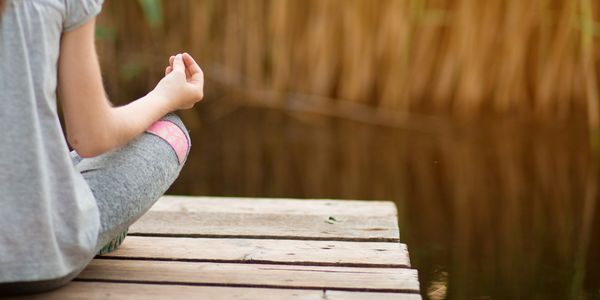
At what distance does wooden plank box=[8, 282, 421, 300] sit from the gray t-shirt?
6 centimetres

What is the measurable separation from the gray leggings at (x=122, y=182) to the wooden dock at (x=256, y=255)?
5 centimetres

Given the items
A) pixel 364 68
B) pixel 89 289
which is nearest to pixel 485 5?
pixel 364 68

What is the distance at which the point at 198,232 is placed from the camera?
5.16ft

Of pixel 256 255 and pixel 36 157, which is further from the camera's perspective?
pixel 256 255

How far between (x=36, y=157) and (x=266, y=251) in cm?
44

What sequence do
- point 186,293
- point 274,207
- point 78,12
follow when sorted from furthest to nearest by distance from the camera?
point 274,207 → point 186,293 → point 78,12

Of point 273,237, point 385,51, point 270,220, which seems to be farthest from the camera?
point 385,51

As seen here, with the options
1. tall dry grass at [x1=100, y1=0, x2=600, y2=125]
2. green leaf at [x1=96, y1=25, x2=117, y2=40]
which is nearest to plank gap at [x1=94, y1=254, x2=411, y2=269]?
green leaf at [x1=96, y1=25, x2=117, y2=40]

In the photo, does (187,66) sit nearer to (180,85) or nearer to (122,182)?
(180,85)

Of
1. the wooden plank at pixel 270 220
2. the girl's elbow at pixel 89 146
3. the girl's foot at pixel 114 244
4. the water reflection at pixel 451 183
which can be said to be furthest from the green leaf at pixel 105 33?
the girl's elbow at pixel 89 146

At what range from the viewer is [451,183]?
2676 mm

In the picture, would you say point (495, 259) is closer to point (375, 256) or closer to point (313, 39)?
point (375, 256)

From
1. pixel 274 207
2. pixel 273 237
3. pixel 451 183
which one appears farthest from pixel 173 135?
pixel 451 183

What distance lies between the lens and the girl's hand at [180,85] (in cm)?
127
